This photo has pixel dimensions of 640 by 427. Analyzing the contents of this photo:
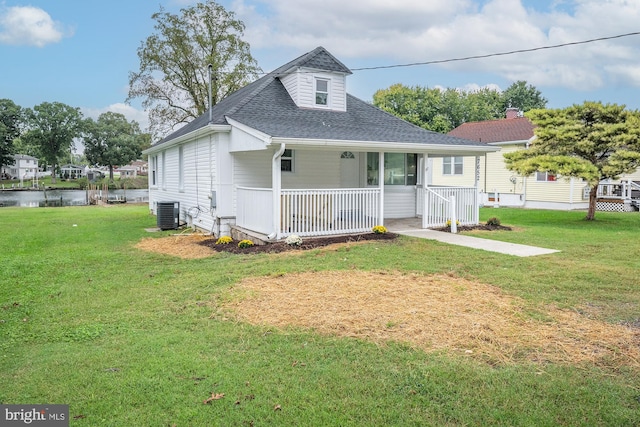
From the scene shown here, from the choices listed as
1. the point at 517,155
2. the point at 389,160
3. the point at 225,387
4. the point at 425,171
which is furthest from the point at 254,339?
the point at 517,155

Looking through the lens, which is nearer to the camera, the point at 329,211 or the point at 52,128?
the point at 329,211

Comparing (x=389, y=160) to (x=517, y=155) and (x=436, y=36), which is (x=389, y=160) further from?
(x=436, y=36)

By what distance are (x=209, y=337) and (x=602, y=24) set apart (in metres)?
16.3

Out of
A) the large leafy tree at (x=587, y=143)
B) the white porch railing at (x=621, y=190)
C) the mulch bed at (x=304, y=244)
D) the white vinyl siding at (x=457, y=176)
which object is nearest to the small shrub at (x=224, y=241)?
the mulch bed at (x=304, y=244)

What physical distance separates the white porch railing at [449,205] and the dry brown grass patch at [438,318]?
6083mm

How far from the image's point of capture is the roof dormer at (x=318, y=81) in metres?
13.7

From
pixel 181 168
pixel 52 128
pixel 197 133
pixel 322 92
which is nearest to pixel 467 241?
pixel 322 92

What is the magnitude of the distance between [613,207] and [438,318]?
21007 millimetres

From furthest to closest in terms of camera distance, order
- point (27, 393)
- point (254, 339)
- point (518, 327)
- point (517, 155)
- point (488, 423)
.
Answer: point (517, 155), point (518, 327), point (254, 339), point (27, 393), point (488, 423)

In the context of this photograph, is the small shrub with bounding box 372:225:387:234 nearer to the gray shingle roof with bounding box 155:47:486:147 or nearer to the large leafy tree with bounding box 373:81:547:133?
the gray shingle roof with bounding box 155:47:486:147

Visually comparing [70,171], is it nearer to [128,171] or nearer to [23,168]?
[23,168]

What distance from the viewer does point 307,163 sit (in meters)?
13.2

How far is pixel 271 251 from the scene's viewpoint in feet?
31.0

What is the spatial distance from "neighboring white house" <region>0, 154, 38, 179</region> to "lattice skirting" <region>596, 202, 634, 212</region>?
97.8 metres
